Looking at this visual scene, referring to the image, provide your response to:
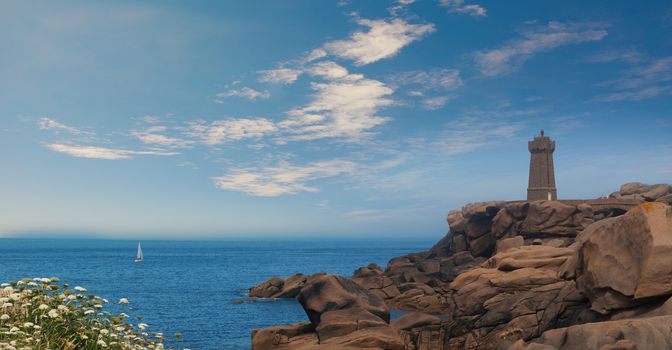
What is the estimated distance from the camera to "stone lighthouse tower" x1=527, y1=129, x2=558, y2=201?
79.4m

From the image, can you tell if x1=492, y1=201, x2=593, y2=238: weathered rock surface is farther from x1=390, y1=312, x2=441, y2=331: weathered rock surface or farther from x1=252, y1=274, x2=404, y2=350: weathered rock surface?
x1=390, y1=312, x2=441, y2=331: weathered rock surface

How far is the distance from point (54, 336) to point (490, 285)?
28263mm

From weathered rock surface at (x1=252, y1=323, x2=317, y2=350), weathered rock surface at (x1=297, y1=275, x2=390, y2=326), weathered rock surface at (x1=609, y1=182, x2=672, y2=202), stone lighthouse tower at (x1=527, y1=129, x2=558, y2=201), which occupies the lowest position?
weathered rock surface at (x1=252, y1=323, x2=317, y2=350)

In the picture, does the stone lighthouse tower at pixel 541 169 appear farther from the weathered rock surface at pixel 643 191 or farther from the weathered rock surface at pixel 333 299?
the weathered rock surface at pixel 333 299

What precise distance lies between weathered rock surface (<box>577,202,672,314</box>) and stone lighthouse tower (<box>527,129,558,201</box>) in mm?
60958

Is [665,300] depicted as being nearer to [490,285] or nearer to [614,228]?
[614,228]

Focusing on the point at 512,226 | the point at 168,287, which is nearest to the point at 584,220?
the point at 512,226

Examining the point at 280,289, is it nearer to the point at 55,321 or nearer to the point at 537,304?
the point at 537,304

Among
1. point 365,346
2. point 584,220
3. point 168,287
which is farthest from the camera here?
point 168,287

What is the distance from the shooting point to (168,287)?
79.2 meters

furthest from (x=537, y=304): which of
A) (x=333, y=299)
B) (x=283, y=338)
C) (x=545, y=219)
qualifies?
(x=545, y=219)

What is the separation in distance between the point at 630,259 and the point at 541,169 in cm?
6403

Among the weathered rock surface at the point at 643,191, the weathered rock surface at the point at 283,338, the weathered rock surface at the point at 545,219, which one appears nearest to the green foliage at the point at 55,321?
the weathered rock surface at the point at 283,338

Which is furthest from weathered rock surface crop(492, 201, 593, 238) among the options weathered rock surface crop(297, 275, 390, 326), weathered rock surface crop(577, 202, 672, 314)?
weathered rock surface crop(577, 202, 672, 314)
